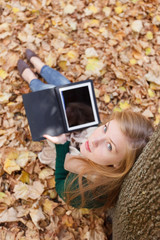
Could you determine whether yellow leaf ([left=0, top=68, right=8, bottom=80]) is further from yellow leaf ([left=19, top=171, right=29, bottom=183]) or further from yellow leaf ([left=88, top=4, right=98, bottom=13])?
yellow leaf ([left=88, top=4, right=98, bottom=13])

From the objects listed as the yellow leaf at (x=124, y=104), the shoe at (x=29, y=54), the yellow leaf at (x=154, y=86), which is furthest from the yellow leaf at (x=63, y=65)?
the yellow leaf at (x=154, y=86)

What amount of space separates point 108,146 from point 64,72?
1.18 meters

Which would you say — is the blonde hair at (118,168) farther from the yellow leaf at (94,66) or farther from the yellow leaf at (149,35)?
the yellow leaf at (149,35)

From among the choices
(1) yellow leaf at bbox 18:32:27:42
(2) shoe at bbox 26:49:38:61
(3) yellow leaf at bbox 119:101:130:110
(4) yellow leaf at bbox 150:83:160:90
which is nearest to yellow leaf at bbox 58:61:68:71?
(2) shoe at bbox 26:49:38:61

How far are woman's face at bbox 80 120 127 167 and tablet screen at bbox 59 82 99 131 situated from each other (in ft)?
1.58

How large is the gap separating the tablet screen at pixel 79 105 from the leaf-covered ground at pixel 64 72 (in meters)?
0.28

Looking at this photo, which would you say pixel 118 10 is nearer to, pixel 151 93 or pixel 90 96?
pixel 151 93

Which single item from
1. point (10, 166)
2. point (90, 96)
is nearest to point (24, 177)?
point (10, 166)

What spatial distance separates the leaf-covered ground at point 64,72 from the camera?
1.70 m

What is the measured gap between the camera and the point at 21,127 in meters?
2.00

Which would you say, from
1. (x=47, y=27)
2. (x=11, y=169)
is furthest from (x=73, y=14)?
(x=11, y=169)

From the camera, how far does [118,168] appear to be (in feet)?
4.56

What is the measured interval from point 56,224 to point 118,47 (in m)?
1.85

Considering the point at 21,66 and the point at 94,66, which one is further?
the point at 94,66
